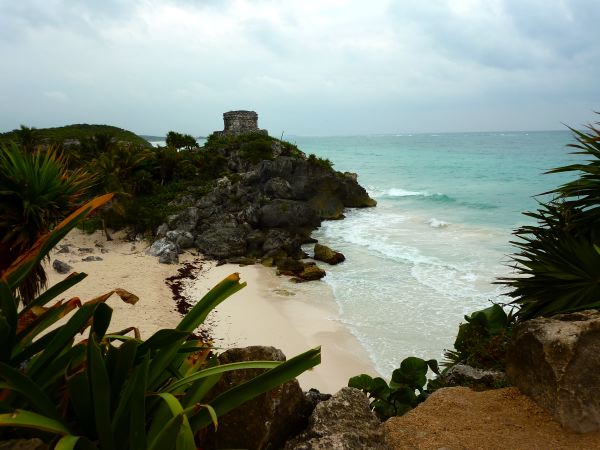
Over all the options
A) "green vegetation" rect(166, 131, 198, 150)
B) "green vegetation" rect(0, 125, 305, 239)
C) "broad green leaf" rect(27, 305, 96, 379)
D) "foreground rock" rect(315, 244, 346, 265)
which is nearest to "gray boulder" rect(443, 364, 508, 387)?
"broad green leaf" rect(27, 305, 96, 379)

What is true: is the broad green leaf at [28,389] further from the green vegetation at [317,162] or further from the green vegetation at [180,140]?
the green vegetation at [180,140]

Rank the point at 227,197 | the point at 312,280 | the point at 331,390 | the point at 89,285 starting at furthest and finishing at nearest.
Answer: the point at 227,197, the point at 312,280, the point at 89,285, the point at 331,390

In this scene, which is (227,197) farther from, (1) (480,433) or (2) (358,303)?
(1) (480,433)

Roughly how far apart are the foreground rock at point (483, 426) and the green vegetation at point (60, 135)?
5926mm

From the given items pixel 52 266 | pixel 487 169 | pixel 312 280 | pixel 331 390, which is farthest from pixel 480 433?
pixel 487 169

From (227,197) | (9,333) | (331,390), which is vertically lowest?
(331,390)

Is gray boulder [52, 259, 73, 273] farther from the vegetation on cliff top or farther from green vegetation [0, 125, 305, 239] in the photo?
the vegetation on cliff top

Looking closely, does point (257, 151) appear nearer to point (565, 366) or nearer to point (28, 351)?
point (565, 366)

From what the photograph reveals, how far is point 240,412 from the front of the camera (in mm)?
3500

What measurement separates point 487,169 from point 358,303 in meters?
71.1

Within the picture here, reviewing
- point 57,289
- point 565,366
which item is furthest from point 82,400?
point 565,366

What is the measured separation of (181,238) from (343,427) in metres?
21.4

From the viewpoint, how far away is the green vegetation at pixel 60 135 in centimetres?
3415

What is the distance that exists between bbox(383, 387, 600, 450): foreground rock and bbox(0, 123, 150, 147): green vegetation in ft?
19.4
